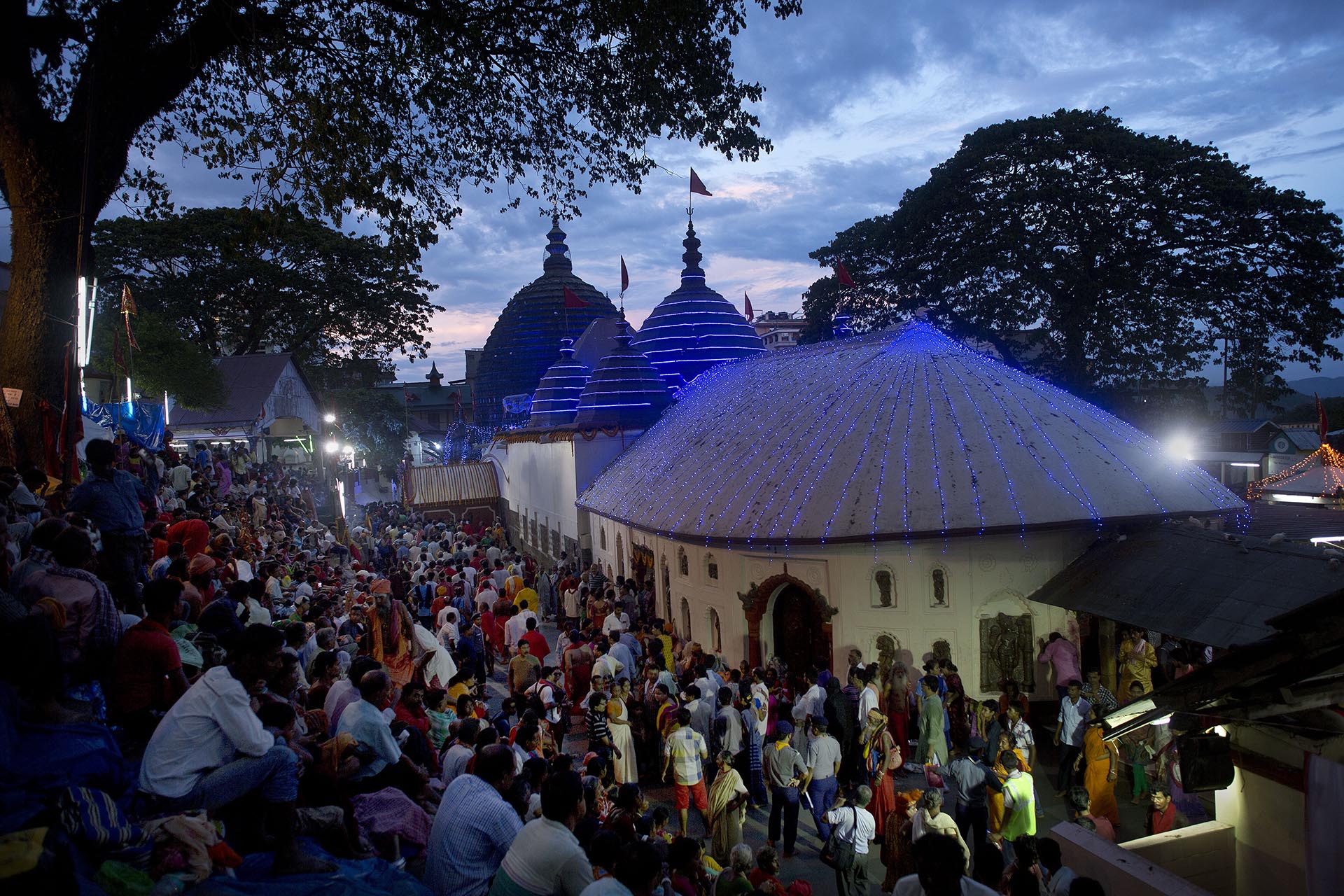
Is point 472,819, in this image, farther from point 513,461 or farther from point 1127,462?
point 513,461

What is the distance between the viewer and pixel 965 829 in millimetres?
7246

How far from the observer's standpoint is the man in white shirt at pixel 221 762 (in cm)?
390

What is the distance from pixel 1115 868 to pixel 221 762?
533 centimetres

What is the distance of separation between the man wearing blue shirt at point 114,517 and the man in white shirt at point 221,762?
3.53 m

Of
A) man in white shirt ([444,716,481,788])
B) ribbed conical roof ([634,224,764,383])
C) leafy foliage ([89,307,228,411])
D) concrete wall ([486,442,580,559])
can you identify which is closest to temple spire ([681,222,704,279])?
ribbed conical roof ([634,224,764,383])

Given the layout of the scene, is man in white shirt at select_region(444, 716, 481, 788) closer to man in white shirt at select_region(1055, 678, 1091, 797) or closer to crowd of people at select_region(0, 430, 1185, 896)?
crowd of people at select_region(0, 430, 1185, 896)

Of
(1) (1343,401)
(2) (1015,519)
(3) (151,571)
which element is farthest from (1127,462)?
(1) (1343,401)

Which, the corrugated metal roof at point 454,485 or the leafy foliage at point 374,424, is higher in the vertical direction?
the leafy foliage at point 374,424

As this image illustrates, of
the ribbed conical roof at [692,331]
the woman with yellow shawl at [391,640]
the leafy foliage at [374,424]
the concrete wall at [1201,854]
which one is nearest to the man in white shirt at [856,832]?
the concrete wall at [1201,854]

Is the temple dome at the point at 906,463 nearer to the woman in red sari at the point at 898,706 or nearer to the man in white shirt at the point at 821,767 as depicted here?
the woman in red sari at the point at 898,706

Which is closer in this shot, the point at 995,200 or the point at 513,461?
the point at 995,200

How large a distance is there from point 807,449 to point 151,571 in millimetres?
9717

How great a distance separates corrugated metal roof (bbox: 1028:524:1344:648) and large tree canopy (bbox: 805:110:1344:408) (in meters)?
17.3

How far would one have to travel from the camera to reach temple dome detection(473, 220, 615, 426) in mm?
41938
